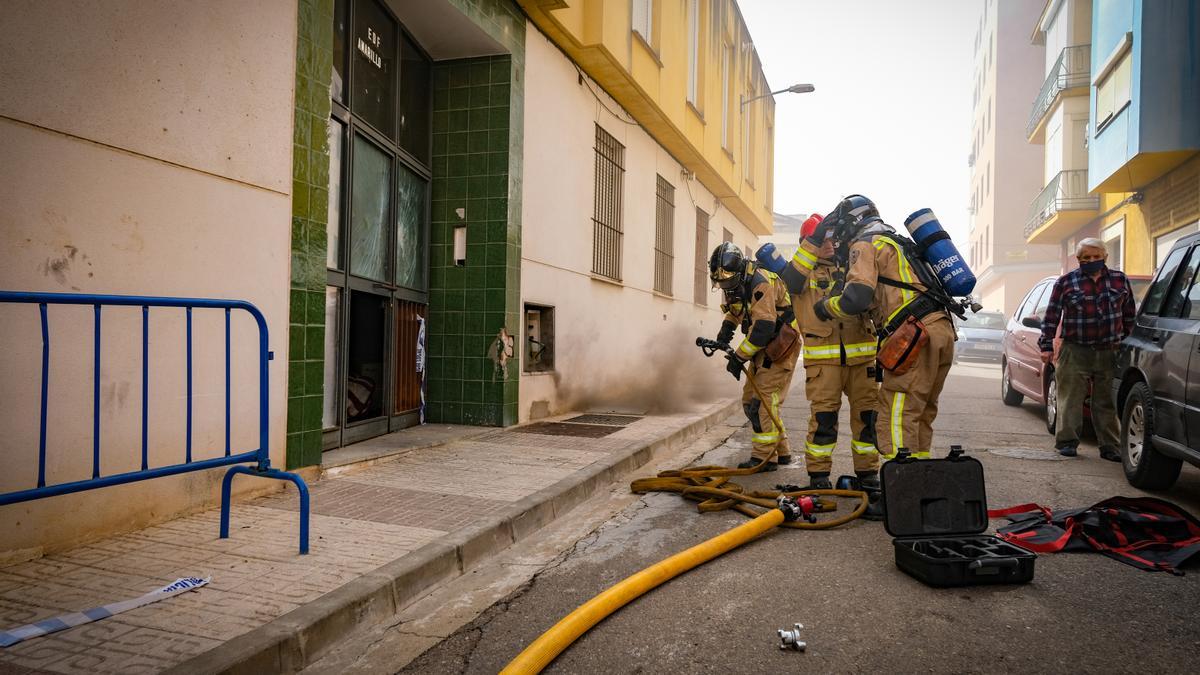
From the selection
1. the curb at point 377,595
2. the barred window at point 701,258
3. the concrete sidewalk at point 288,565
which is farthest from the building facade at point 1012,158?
the curb at point 377,595

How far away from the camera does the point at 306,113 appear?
460 cm

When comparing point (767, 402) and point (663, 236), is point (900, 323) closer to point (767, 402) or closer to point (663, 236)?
point (767, 402)

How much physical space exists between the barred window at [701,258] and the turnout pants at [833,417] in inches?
423

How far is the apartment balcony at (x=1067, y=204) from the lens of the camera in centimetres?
2066

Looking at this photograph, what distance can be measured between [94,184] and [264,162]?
3.47ft

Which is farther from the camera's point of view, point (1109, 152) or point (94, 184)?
point (1109, 152)

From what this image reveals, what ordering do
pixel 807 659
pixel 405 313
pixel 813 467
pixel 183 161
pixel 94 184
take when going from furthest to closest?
1. pixel 405 313
2. pixel 813 467
3. pixel 183 161
4. pixel 94 184
5. pixel 807 659

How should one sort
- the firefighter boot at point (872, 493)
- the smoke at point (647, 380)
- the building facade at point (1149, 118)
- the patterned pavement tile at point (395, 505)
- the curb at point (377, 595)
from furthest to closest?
the building facade at point (1149, 118) < the smoke at point (647, 380) < the firefighter boot at point (872, 493) < the patterned pavement tile at point (395, 505) < the curb at point (377, 595)

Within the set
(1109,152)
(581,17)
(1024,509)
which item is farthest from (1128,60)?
(1024,509)

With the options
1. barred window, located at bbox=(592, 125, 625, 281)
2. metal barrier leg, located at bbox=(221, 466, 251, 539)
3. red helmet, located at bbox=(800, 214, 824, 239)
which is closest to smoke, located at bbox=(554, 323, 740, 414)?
barred window, located at bbox=(592, 125, 625, 281)

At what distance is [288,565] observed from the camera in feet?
10.2

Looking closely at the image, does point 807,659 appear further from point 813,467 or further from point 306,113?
point 306,113

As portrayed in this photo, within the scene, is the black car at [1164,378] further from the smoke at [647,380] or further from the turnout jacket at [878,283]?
the smoke at [647,380]

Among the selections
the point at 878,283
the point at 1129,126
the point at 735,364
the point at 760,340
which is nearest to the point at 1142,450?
the point at 878,283
